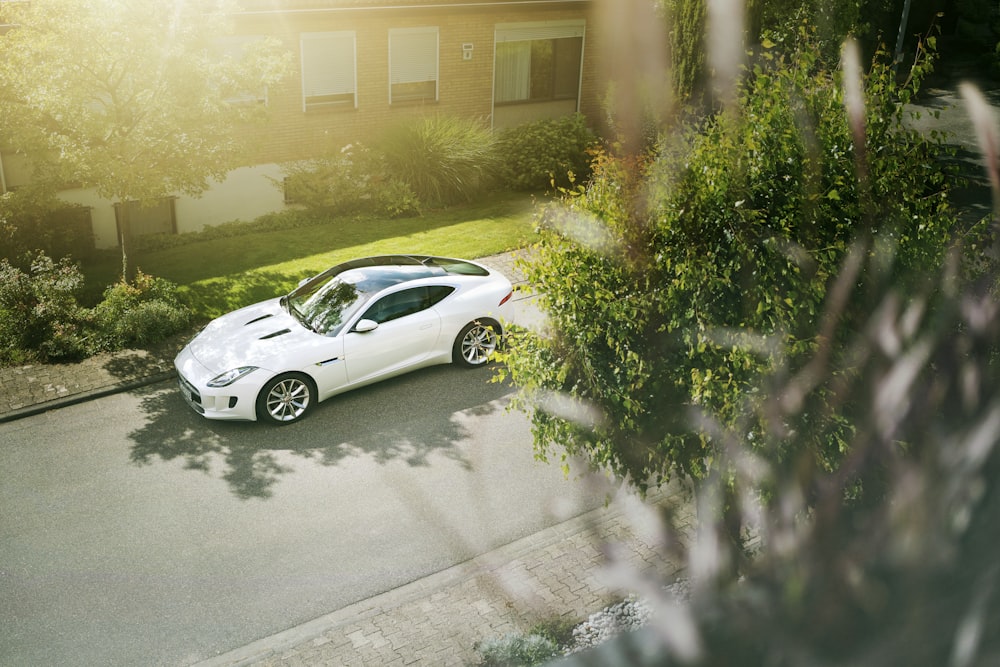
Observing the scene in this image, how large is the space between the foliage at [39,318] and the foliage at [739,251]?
321 inches

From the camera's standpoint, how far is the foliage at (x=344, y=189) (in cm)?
1770

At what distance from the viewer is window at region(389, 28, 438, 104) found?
19.6 m

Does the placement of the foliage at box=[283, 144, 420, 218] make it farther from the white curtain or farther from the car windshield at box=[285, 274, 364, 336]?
the car windshield at box=[285, 274, 364, 336]

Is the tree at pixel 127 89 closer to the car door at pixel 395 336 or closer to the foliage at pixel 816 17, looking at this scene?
the car door at pixel 395 336

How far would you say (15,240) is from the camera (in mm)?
14117

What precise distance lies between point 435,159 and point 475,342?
306 inches

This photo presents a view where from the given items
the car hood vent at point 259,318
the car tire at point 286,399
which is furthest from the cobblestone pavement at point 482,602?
the car hood vent at point 259,318

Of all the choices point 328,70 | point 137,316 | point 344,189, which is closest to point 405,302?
point 137,316

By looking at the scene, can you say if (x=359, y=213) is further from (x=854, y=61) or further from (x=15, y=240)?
(x=854, y=61)

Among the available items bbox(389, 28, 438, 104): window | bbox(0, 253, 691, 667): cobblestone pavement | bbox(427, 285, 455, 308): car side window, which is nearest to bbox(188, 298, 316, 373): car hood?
bbox(427, 285, 455, 308): car side window

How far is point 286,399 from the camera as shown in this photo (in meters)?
10.4

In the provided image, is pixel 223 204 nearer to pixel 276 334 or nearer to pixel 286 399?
pixel 276 334

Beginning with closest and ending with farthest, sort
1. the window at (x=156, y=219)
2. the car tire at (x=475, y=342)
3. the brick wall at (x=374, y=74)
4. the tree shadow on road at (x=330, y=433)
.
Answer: the tree shadow on road at (x=330, y=433)
the car tire at (x=475, y=342)
the window at (x=156, y=219)
the brick wall at (x=374, y=74)

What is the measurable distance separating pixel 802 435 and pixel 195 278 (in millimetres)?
11073
